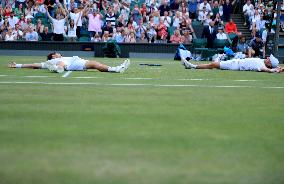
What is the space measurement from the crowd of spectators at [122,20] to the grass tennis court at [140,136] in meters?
16.7

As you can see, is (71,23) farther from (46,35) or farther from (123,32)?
(123,32)

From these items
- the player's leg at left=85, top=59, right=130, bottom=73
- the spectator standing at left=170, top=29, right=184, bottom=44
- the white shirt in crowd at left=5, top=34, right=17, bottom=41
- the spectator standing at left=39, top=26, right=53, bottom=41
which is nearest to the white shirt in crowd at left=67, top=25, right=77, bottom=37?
the spectator standing at left=39, top=26, right=53, bottom=41

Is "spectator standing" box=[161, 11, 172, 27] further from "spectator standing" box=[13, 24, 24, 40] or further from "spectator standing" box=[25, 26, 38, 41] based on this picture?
"spectator standing" box=[13, 24, 24, 40]

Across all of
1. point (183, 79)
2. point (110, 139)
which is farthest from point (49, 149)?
point (183, 79)

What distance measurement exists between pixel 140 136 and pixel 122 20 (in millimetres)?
21743

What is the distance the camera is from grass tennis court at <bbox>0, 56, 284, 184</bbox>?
378cm

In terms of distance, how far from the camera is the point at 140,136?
502cm

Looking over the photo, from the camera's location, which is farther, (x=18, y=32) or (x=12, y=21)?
(x=12, y=21)

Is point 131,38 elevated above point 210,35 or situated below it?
below

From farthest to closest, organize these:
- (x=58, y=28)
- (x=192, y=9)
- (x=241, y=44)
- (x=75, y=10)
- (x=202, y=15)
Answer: (x=192, y=9), (x=202, y=15), (x=75, y=10), (x=58, y=28), (x=241, y=44)

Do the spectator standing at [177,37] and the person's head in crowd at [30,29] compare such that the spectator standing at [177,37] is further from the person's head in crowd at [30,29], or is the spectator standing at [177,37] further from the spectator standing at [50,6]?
the person's head in crowd at [30,29]

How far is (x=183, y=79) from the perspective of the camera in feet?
37.8

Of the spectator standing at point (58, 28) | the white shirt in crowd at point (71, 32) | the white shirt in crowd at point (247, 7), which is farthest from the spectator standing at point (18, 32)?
the white shirt in crowd at point (247, 7)

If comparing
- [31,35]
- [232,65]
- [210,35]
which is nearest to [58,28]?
[31,35]
